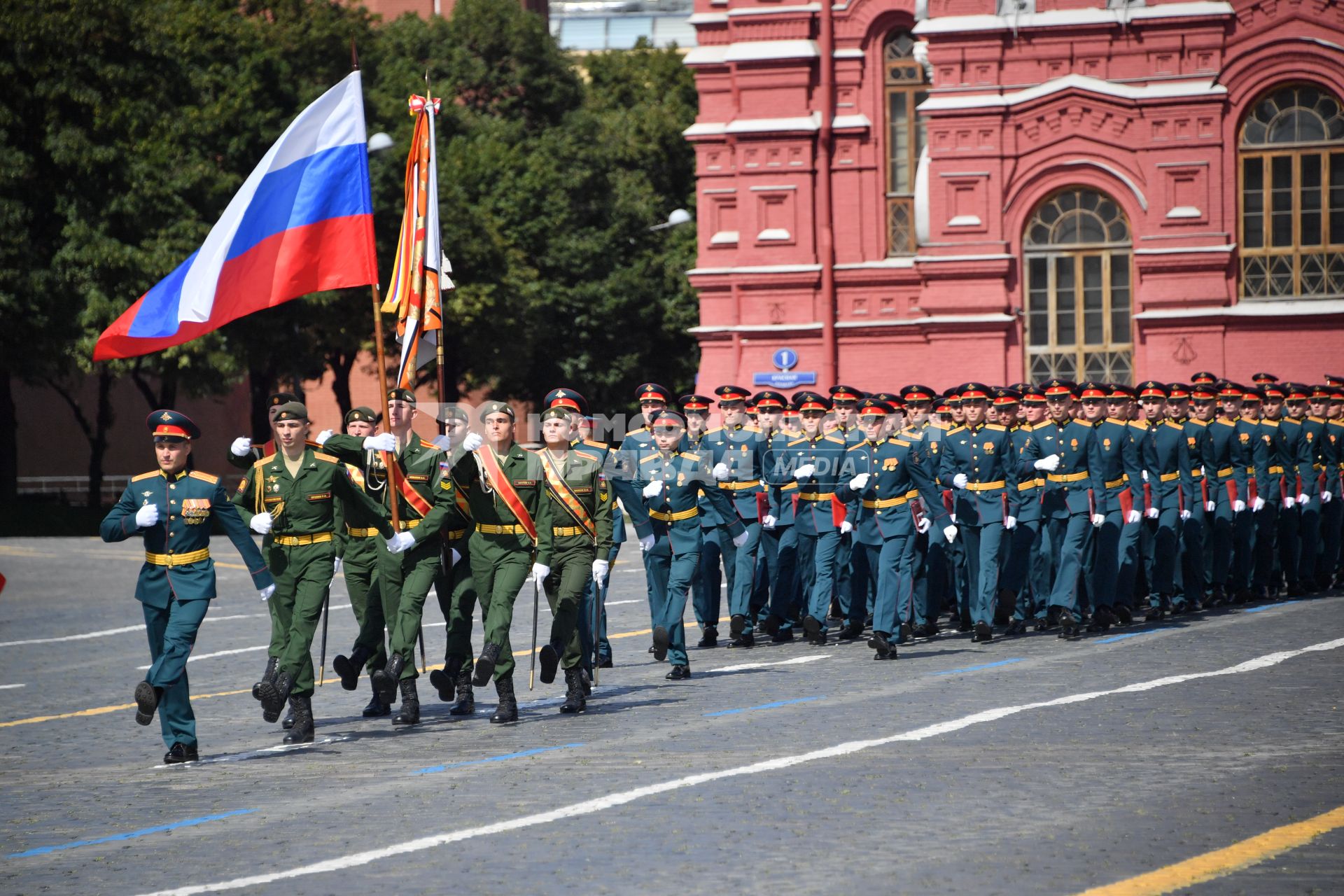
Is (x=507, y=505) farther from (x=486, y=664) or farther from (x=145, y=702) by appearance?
(x=145, y=702)

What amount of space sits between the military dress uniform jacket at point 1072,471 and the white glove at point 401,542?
6.82 metres

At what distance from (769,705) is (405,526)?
105 inches

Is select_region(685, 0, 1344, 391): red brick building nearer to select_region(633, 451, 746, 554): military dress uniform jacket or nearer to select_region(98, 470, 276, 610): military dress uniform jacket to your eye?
select_region(633, 451, 746, 554): military dress uniform jacket

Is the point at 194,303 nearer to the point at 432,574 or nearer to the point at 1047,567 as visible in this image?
the point at 432,574

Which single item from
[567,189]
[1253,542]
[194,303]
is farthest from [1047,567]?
[567,189]

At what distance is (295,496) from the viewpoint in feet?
38.4

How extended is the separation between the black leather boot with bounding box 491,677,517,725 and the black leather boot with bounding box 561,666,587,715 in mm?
466

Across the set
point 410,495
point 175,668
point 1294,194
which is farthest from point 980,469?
point 1294,194

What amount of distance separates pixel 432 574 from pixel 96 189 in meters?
25.5

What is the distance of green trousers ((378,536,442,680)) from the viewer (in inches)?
470

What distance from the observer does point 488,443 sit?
12.4 metres

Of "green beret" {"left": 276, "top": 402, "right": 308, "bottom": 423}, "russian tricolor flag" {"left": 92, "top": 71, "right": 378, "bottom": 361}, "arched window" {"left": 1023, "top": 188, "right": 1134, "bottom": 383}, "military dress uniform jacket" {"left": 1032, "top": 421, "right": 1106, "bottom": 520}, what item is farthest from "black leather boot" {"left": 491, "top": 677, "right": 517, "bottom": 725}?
"arched window" {"left": 1023, "top": 188, "right": 1134, "bottom": 383}

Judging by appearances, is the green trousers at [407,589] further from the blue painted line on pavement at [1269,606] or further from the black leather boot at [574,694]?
the blue painted line on pavement at [1269,606]

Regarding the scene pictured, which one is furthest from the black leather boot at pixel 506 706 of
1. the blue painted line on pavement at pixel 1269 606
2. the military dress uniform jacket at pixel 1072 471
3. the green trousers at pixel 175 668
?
the blue painted line on pavement at pixel 1269 606
